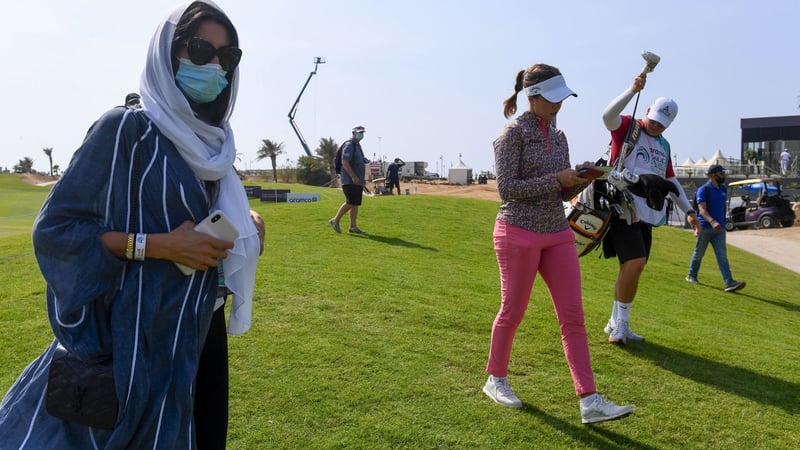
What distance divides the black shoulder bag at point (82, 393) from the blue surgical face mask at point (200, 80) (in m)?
0.91

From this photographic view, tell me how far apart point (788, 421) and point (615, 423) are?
1.25 m

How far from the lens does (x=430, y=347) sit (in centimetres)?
510

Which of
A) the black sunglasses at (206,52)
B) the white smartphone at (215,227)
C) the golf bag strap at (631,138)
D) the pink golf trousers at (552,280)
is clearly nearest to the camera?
the white smartphone at (215,227)

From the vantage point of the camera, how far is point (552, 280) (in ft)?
13.1

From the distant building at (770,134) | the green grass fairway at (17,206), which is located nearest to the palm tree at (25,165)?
the green grass fairway at (17,206)

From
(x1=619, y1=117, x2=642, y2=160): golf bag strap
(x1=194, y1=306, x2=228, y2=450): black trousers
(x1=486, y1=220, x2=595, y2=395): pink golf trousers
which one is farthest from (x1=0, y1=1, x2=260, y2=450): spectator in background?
(x1=619, y1=117, x2=642, y2=160): golf bag strap

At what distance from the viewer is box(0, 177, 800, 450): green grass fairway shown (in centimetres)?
376

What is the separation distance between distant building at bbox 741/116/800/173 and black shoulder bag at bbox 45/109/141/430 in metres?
60.4

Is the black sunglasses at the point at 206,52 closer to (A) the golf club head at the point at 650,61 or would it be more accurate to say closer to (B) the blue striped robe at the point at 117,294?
(B) the blue striped robe at the point at 117,294

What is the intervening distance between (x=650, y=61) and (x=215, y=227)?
4.05m

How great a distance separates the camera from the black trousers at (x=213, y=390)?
2.49 meters

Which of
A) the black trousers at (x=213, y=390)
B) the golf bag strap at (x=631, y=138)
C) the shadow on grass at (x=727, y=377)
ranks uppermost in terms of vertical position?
the golf bag strap at (x=631, y=138)

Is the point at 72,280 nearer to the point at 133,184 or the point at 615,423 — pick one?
the point at 133,184

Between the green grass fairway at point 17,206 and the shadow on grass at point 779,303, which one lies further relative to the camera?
the green grass fairway at point 17,206
